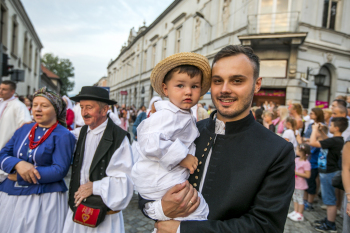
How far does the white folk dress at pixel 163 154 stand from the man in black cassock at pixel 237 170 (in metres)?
0.06

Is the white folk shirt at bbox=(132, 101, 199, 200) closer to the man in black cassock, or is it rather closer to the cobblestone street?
the man in black cassock

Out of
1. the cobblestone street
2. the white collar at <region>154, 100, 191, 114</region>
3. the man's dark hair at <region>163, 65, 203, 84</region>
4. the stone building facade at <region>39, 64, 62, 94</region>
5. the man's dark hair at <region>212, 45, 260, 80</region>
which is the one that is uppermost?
the stone building facade at <region>39, 64, 62, 94</region>

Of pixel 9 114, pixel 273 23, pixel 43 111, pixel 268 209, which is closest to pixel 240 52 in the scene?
pixel 268 209

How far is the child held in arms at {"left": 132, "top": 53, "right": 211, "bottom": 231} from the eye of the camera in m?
1.43

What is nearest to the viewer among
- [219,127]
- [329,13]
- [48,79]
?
[219,127]

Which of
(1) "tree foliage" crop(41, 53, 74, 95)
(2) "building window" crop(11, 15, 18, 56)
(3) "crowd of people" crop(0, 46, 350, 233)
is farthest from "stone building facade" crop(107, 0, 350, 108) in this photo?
(1) "tree foliage" crop(41, 53, 74, 95)

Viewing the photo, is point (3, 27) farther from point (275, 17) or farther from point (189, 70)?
point (189, 70)

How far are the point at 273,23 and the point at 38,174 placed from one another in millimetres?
12591

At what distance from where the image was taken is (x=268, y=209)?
1.24 meters

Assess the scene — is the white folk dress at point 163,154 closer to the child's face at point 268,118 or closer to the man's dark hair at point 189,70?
the man's dark hair at point 189,70

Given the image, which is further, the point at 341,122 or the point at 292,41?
the point at 292,41

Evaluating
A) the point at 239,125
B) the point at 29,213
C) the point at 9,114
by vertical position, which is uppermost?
the point at 239,125

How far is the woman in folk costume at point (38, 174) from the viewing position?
2.30 m

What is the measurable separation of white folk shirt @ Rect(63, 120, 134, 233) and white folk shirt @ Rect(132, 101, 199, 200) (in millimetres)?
880
